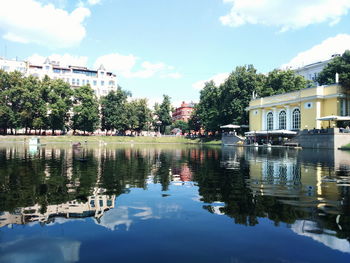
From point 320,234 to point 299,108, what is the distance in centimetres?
5865

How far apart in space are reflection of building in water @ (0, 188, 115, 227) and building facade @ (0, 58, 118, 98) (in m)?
106

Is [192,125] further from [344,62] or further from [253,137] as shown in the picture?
[344,62]

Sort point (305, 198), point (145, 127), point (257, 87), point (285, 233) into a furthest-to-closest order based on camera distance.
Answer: point (145, 127) → point (257, 87) → point (305, 198) → point (285, 233)

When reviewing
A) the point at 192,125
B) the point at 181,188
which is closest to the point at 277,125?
the point at 192,125

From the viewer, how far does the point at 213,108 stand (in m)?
89.0

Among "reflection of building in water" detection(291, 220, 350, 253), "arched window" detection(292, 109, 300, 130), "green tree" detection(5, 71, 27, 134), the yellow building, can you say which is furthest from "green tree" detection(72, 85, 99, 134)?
"reflection of building in water" detection(291, 220, 350, 253)

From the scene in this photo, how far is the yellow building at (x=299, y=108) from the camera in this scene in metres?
54.9

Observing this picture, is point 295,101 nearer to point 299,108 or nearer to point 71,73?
point 299,108

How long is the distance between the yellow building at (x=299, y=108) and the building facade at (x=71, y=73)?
64.5 metres

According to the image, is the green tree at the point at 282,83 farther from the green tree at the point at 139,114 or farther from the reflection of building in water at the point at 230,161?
the reflection of building in water at the point at 230,161

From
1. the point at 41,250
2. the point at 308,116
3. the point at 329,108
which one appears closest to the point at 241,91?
the point at 308,116

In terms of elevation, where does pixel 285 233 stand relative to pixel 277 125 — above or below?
below

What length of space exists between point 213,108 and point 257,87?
50.1ft

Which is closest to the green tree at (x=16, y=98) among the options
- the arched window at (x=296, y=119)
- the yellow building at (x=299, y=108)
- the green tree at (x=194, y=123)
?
the green tree at (x=194, y=123)
